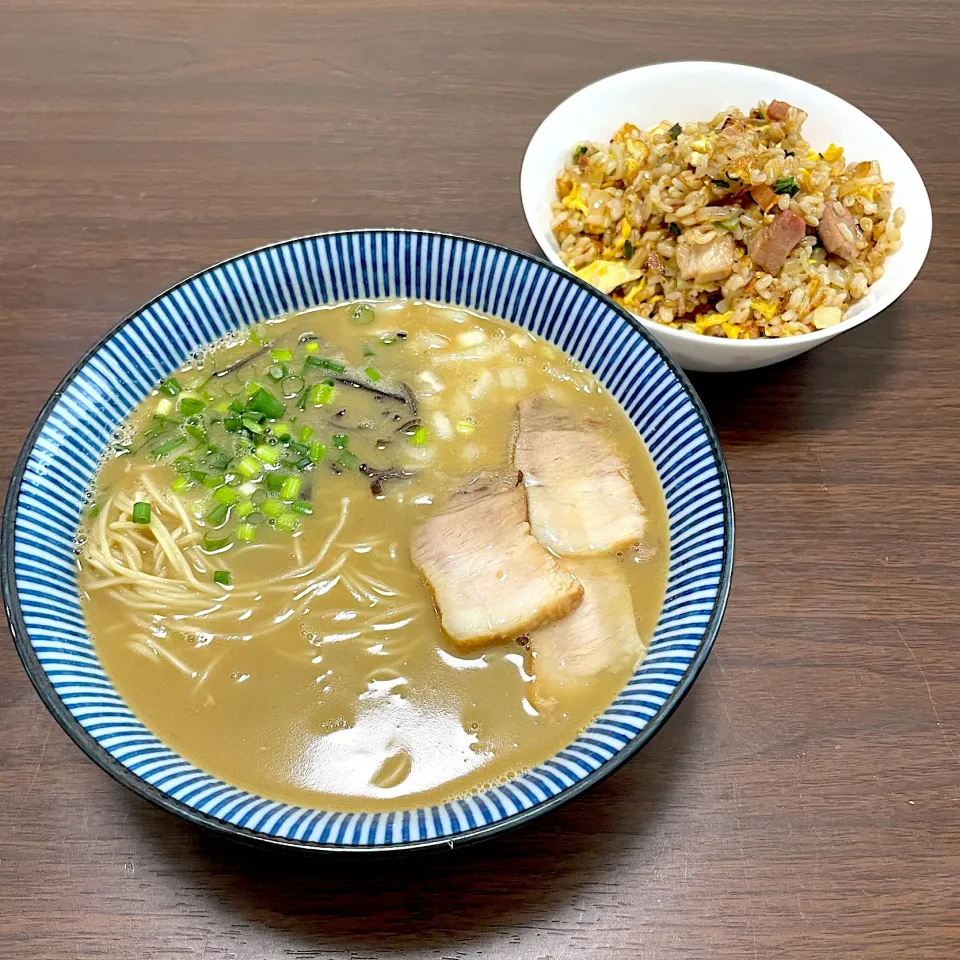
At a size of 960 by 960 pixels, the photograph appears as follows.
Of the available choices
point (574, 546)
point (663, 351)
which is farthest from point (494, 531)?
point (663, 351)

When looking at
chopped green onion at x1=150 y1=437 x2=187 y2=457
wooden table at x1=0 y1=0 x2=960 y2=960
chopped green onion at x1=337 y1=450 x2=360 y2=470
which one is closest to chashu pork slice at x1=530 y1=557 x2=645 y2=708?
wooden table at x1=0 y1=0 x2=960 y2=960

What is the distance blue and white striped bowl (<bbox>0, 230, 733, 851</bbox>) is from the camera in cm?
145

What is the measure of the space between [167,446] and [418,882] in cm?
119

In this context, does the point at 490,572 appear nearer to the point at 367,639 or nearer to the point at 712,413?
the point at 367,639

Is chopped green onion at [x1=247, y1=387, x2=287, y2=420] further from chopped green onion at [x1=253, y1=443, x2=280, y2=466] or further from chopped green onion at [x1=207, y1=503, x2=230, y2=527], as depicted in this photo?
chopped green onion at [x1=207, y1=503, x2=230, y2=527]

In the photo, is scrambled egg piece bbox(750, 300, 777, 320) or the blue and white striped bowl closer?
the blue and white striped bowl

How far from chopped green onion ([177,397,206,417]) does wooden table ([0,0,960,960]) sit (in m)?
0.56

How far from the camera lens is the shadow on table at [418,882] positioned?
1640 mm

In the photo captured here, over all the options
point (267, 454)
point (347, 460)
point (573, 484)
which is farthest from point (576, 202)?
point (267, 454)

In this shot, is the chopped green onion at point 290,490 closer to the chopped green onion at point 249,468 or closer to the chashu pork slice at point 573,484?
→ the chopped green onion at point 249,468

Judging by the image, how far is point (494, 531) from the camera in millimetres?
1933

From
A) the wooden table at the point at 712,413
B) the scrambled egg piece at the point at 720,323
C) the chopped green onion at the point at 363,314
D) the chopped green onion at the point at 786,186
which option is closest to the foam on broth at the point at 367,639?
the chopped green onion at the point at 363,314

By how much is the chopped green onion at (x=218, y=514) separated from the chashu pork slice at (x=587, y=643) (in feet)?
2.60

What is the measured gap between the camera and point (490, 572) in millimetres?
1868
